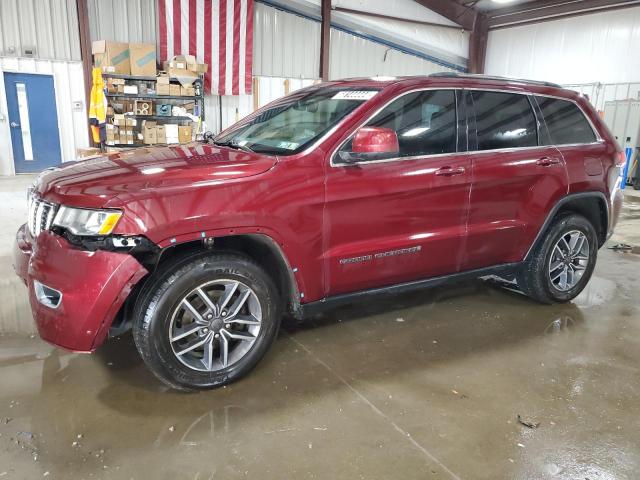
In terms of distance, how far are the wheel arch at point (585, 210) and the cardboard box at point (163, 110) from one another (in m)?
9.10

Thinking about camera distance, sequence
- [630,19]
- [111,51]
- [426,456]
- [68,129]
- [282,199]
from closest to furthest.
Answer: [426,456]
[282,199]
[111,51]
[68,129]
[630,19]

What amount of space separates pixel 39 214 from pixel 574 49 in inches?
599

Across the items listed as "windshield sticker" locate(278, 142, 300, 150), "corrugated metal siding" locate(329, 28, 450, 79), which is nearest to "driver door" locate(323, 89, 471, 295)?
"windshield sticker" locate(278, 142, 300, 150)

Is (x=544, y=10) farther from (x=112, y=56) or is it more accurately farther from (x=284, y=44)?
(x=112, y=56)

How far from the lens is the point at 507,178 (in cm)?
323

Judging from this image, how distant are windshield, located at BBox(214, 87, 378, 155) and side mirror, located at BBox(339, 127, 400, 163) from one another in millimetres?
195

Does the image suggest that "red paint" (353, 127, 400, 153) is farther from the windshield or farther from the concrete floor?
the concrete floor

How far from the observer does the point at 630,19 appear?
12.5 metres

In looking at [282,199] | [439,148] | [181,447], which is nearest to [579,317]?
[439,148]

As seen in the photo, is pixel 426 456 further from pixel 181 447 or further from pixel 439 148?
pixel 439 148

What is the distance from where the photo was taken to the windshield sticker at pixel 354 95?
2857mm

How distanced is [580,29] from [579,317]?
13005 mm

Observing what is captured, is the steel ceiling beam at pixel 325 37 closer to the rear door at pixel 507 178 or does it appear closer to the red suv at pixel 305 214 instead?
the red suv at pixel 305 214

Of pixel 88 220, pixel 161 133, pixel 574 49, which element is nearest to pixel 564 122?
pixel 88 220
